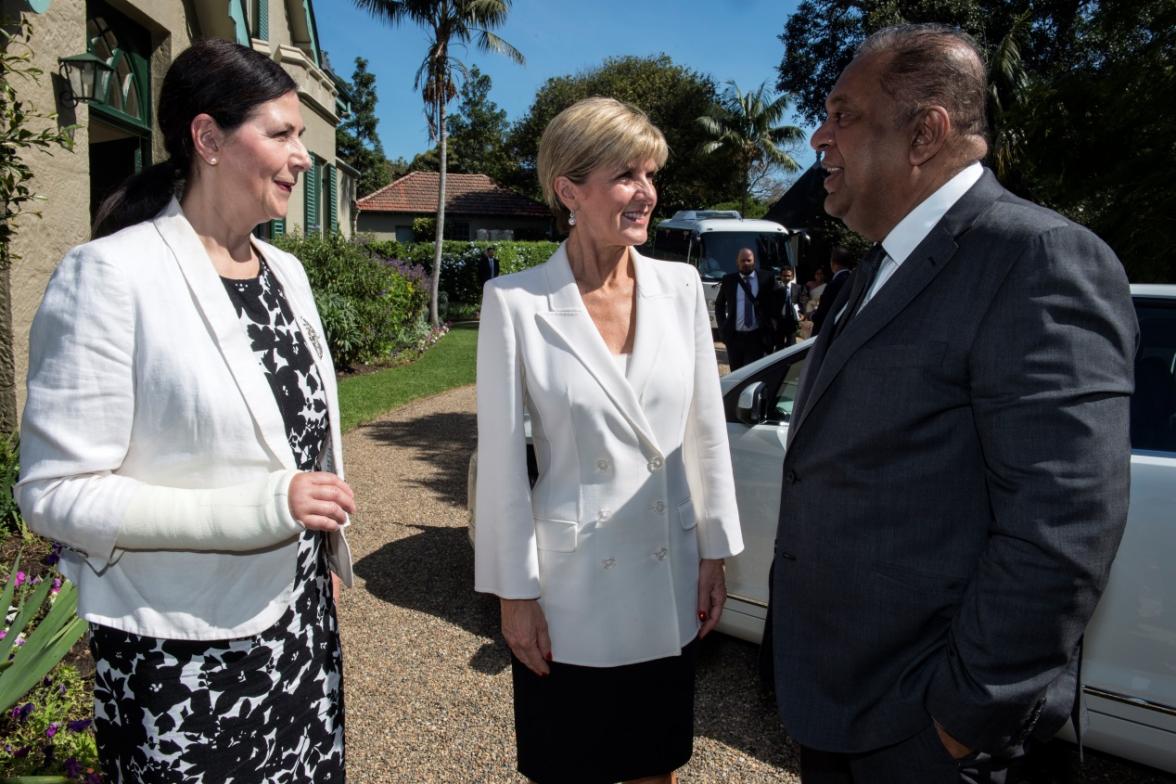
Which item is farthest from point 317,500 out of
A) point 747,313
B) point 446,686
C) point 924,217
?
point 747,313

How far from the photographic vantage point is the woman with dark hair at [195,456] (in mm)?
1569

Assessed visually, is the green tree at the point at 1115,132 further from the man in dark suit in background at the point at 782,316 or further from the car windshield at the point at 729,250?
the car windshield at the point at 729,250

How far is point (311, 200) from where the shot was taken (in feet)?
52.2

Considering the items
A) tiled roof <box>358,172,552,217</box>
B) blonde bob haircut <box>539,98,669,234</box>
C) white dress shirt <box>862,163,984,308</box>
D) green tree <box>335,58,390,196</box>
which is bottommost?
white dress shirt <box>862,163,984,308</box>

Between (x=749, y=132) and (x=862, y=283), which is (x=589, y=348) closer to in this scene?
(x=862, y=283)

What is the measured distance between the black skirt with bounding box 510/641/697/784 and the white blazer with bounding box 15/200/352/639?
73 centimetres

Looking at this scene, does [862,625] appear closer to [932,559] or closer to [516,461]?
[932,559]

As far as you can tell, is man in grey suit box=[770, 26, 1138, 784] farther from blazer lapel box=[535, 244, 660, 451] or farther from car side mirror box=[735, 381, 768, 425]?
car side mirror box=[735, 381, 768, 425]

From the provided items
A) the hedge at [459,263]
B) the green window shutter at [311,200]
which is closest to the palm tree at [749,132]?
the hedge at [459,263]

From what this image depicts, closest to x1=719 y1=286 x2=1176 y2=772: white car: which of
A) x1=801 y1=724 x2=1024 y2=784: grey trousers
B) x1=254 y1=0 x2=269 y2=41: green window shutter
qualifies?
x1=801 y1=724 x2=1024 y2=784: grey trousers

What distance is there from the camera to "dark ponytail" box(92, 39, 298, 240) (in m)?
1.83

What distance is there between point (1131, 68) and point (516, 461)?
6173 mm

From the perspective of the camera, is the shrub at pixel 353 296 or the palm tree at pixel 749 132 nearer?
the shrub at pixel 353 296

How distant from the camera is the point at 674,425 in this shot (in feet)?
7.13
